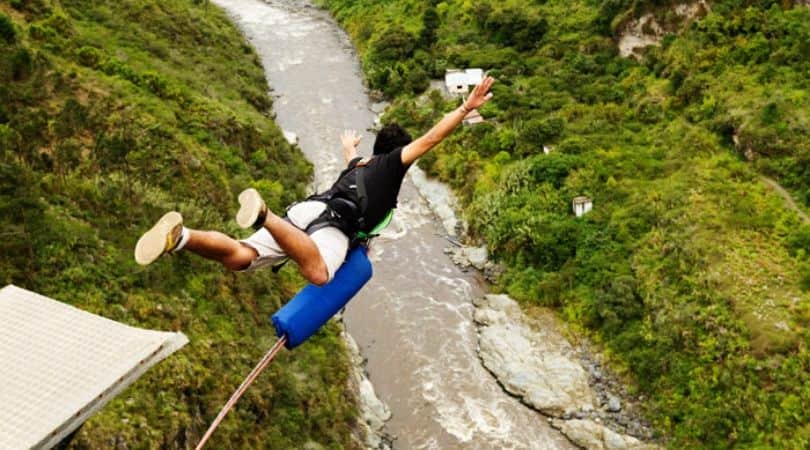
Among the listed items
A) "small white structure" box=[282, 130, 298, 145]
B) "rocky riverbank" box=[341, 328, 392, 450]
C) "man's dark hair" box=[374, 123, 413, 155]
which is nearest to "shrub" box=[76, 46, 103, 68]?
"small white structure" box=[282, 130, 298, 145]

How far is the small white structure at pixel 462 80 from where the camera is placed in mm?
26297

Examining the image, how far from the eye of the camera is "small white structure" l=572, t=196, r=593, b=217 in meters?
18.3

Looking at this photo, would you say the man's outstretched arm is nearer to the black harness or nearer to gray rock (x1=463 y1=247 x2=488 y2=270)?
the black harness

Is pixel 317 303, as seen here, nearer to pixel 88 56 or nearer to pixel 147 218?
pixel 147 218

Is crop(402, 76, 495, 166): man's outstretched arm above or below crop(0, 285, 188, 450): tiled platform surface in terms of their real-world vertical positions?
above

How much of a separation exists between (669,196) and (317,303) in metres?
14.3

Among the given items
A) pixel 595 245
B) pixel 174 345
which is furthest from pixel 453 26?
pixel 174 345

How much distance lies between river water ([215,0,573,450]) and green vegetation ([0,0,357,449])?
1.43 m

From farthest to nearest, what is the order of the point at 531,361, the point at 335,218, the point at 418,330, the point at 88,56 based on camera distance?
the point at 88,56, the point at 418,330, the point at 531,361, the point at 335,218

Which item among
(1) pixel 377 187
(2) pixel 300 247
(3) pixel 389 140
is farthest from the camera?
(3) pixel 389 140

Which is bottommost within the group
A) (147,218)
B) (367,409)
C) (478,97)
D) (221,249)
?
(367,409)

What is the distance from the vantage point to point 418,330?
1694 centimetres

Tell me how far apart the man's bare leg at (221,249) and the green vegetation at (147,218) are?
3.86m

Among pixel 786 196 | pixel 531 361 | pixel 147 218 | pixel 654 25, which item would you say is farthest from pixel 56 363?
pixel 654 25
